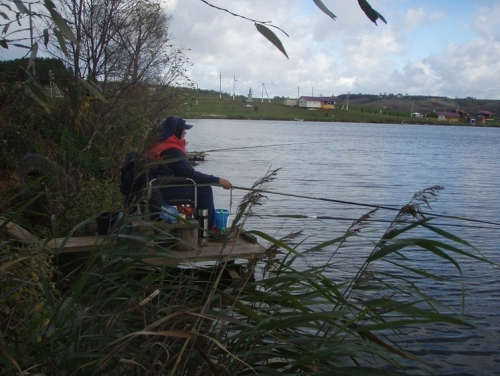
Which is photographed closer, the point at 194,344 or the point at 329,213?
the point at 194,344

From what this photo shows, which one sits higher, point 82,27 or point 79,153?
point 82,27

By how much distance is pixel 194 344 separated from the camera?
2.48 m

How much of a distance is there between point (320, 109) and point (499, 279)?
137 meters

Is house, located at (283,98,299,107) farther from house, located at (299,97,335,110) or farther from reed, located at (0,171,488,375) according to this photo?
reed, located at (0,171,488,375)

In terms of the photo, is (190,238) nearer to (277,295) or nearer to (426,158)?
(277,295)

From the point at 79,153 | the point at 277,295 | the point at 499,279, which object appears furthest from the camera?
the point at 79,153

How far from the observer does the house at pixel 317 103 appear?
5910 inches

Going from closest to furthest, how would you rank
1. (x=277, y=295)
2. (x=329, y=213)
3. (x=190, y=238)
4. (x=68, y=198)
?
1. (x=277, y=295)
2. (x=190, y=238)
3. (x=68, y=198)
4. (x=329, y=213)

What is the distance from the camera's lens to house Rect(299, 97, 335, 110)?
150125 mm

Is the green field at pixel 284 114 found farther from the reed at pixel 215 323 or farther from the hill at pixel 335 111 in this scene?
the reed at pixel 215 323

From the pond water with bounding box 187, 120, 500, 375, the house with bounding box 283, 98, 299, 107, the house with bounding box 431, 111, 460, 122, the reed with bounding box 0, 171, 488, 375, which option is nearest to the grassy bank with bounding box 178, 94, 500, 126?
the house with bounding box 431, 111, 460, 122

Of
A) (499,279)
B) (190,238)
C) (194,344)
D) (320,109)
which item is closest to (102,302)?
(194,344)

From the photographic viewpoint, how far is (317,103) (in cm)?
15250

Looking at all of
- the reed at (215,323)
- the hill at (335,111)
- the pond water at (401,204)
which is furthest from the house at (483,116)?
the reed at (215,323)
